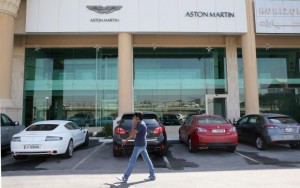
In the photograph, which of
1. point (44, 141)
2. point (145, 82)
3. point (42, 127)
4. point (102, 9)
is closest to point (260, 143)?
point (44, 141)

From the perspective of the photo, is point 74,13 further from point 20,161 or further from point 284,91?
point 284,91

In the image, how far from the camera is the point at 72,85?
18938 millimetres

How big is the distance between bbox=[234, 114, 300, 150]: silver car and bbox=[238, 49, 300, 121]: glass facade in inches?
305

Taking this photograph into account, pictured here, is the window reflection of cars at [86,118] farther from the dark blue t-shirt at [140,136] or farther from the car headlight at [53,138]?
the dark blue t-shirt at [140,136]

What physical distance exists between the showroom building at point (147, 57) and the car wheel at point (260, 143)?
240 inches

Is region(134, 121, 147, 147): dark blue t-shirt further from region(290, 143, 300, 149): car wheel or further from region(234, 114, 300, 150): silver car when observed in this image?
region(290, 143, 300, 149): car wheel

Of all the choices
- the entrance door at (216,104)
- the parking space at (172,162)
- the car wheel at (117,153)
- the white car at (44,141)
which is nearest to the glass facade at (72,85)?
the entrance door at (216,104)

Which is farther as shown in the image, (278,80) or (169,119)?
(278,80)

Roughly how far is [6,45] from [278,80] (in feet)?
57.5

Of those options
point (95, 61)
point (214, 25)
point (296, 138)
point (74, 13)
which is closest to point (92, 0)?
point (74, 13)

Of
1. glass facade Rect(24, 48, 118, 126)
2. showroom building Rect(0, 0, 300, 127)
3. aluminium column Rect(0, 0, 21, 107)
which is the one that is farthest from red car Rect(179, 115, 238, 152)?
aluminium column Rect(0, 0, 21, 107)

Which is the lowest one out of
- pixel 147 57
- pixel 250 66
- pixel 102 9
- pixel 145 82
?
pixel 145 82

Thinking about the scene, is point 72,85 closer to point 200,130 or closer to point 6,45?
point 6,45

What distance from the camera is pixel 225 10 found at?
17469 mm
